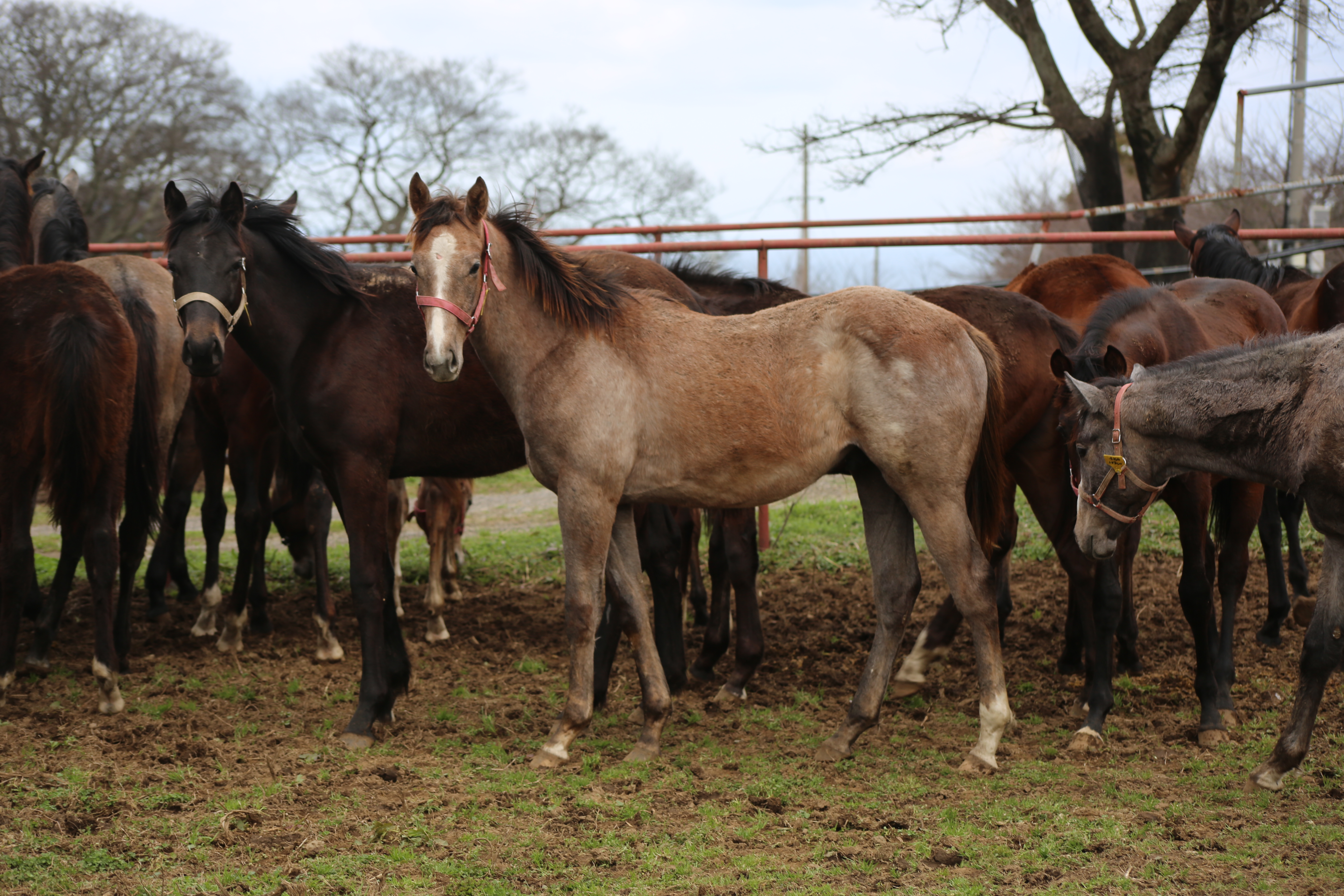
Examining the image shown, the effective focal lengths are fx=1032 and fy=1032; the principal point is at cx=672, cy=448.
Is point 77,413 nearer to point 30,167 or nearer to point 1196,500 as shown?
point 30,167

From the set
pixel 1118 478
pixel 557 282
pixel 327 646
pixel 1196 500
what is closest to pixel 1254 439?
pixel 1118 478

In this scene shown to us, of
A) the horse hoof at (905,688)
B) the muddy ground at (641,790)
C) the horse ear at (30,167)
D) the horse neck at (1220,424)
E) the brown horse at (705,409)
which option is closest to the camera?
the muddy ground at (641,790)

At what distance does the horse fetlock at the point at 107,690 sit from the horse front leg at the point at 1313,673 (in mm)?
4780

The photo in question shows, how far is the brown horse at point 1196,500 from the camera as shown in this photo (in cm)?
441

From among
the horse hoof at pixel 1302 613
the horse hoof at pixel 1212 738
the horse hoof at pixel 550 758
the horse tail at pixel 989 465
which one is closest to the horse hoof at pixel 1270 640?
the horse hoof at pixel 1302 613

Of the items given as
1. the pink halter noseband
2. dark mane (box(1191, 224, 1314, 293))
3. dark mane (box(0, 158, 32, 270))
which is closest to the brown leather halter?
the pink halter noseband

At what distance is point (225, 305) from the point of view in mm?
4480

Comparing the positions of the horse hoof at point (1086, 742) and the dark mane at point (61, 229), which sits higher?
the dark mane at point (61, 229)

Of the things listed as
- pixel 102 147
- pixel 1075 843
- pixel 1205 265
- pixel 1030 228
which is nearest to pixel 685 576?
pixel 1075 843

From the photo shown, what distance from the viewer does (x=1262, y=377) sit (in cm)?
379

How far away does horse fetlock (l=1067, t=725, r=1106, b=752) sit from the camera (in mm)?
4234

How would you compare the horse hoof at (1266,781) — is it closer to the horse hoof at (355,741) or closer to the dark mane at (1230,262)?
the horse hoof at (355,741)

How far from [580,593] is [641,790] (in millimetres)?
791

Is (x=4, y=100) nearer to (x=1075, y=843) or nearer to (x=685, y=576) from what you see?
(x=685, y=576)
